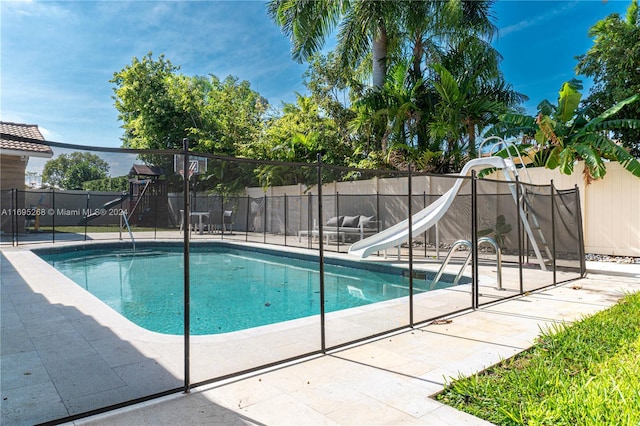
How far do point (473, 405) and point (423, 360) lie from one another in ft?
2.62

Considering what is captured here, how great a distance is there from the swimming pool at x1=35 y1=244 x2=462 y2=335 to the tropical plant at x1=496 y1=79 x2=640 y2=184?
16.0 ft

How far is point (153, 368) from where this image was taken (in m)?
3.11

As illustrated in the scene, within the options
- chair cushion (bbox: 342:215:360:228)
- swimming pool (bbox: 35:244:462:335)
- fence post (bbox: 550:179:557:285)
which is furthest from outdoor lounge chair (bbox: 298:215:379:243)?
fence post (bbox: 550:179:557:285)

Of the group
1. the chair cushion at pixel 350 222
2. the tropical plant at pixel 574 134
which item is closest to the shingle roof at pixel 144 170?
the chair cushion at pixel 350 222

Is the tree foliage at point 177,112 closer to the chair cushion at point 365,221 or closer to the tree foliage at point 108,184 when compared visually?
the chair cushion at point 365,221

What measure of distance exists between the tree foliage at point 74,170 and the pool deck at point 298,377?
1.40 m

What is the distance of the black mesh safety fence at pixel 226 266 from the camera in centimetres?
287

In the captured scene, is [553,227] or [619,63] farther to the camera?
[619,63]

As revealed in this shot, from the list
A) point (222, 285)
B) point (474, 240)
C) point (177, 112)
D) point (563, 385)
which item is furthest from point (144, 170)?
point (177, 112)

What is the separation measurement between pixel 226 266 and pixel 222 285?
99.5 inches

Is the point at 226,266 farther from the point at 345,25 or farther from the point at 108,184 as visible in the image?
the point at 345,25

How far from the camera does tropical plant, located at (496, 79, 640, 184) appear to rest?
898 cm

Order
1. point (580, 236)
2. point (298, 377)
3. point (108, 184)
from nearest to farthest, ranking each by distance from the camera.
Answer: point (108, 184)
point (298, 377)
point (580, 236)

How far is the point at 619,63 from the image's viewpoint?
10.3m
